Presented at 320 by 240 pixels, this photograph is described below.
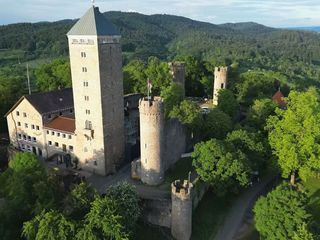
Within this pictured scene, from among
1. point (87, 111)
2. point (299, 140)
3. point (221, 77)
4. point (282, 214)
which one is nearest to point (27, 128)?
point (87, 111)

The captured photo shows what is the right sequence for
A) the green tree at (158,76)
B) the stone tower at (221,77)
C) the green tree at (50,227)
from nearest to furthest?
the green tree at (50,227), the stone tower at (221,77), the green tree at (158,76)

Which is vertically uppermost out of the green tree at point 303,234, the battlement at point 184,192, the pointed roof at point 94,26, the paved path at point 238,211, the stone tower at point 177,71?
the pointed roof at point 94,26

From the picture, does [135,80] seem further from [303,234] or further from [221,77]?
[303,234]

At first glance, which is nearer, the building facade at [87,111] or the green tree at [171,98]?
the building facade at [87,111]

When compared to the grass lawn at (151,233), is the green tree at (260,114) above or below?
above

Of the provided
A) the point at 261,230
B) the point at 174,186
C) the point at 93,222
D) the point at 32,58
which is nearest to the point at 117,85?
the point at 174,186

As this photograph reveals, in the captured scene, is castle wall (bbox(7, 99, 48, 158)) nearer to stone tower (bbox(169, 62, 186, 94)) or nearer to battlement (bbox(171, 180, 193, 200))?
battlement (bbox(171, 180, 193, 200))

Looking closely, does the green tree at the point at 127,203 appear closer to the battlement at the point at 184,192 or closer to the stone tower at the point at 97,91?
the battlement at the point at 184,192

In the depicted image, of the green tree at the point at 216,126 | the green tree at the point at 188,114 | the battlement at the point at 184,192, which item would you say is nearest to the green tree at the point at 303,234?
the battlement at the point at 184,192
